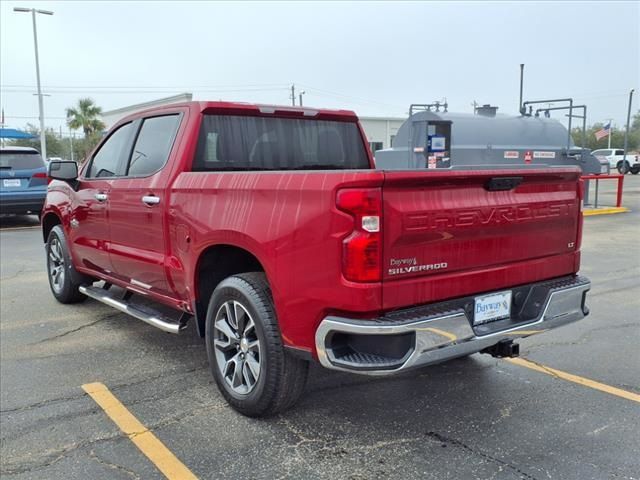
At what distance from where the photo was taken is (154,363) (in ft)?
14.8

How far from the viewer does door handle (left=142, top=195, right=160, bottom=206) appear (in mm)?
4138

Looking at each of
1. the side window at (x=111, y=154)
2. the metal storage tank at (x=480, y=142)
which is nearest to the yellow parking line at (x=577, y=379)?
the side window at (x=111, y=154)

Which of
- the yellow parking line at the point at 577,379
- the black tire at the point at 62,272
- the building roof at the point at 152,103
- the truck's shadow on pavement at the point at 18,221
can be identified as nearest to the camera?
the yellow parking line at the point at 577,379

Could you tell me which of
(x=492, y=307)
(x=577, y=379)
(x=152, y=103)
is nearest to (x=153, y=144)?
(x=492, y=307)

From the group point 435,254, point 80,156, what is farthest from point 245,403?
point 80,156

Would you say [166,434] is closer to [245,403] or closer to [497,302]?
[245,403]

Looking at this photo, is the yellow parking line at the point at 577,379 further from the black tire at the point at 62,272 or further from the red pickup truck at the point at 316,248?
the black tire at the point at 62,272

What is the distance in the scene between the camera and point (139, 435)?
3.33 metres

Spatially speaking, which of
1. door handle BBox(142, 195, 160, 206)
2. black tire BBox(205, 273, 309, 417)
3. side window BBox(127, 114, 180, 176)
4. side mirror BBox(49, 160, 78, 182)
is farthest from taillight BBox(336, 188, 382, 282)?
side mirror BBox(49, 160, 78, 182)

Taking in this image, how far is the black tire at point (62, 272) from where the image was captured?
5.95m

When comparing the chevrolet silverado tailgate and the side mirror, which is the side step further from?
the chevrolet silverado tailgate

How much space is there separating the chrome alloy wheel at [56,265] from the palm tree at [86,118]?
5114 cm

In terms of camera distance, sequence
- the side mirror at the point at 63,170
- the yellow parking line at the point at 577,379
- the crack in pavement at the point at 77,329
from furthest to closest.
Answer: the side mirror at the point at 63,170
the crack in pavement at the point at 77,329
the yellow parking line at the point at 577,379

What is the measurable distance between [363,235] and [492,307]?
996 mm
